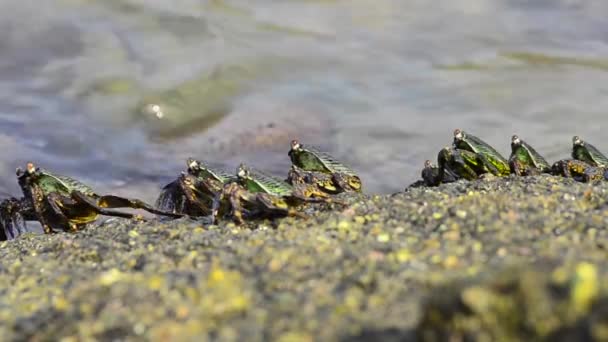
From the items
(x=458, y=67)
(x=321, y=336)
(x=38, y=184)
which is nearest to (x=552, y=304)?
(x=321, y=336)

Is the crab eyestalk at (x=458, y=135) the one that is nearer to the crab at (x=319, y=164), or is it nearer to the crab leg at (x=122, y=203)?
the crab at (x=319, y=164)

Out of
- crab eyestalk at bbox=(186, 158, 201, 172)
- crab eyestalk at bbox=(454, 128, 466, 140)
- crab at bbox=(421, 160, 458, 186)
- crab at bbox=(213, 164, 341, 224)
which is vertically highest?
crab eyestalk at bbox=(454, 128, 466, 140)

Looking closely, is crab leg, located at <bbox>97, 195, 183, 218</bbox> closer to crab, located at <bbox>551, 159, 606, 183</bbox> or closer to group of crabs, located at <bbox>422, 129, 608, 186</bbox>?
group of crabs, located at <bbox>422, 129, 608, 186</bbox>

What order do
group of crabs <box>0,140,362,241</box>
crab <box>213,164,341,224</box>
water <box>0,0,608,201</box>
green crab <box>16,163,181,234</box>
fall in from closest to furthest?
crab <box>213,164,341,224</box> < group of crabs <box>0,140,362,241</box> < green crab <box>16,163,181,234</box> < water <box>0,0,608,201</box>

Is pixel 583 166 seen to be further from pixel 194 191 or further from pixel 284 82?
pixel 284 82

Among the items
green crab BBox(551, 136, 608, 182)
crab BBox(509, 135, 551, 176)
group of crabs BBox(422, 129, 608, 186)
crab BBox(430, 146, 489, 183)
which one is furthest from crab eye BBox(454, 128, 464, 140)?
green crab BBox(551, 136, 608, 182)

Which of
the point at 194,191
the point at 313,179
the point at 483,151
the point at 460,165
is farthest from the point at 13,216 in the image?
the point at 483,151
